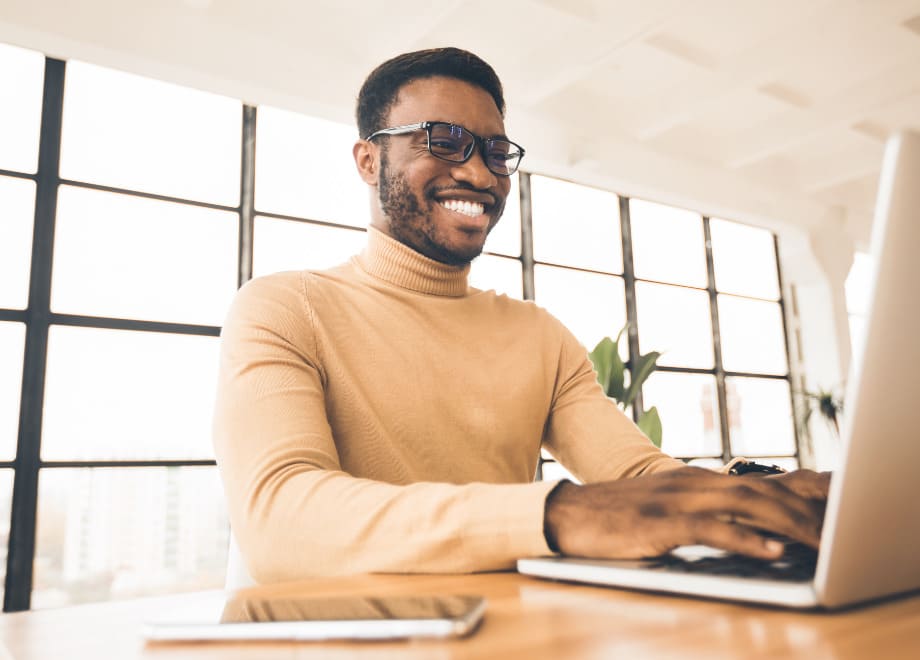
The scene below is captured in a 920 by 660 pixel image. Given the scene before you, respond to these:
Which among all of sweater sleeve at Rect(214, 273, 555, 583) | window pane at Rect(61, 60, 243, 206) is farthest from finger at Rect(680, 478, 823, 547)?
window pane at Rect(61, 60, 243, 206)

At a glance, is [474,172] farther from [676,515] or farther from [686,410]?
[686,410]

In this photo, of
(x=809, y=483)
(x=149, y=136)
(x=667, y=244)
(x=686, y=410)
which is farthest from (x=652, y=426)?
(x=809, y=483)

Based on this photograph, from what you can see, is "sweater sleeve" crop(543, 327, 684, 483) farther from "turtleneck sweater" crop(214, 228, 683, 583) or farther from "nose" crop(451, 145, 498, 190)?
"nose" crop(451, 145, 498, 190)

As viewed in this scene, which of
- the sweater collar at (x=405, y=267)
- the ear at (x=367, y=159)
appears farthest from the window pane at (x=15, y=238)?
the sweater collar at (x=405, y=267)

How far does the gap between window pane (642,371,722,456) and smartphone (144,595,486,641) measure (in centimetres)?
514

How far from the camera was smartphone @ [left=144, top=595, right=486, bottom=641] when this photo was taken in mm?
397

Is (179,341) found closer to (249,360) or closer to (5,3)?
(5,3)

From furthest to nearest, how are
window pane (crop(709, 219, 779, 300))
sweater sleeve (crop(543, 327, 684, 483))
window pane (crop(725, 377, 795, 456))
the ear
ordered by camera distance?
window pane (crop(709, 219, 779, 300))
window pane (crop(725, 377, 795, 456))
the ear
sweater sleeve (crop(543, 327, 684, 483))

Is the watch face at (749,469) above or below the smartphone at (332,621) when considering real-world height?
above

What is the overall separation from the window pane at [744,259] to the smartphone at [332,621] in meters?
6.30

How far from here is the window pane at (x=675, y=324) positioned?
18.5ft

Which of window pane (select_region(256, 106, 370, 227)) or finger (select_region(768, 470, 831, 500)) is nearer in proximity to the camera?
finger (select_region(768, 470, 831, 500))

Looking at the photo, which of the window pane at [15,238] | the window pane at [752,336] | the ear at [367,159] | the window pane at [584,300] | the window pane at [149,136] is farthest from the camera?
the window pane at [752,336]

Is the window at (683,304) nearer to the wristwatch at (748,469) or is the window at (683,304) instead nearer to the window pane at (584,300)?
the window pane at (584,300)
